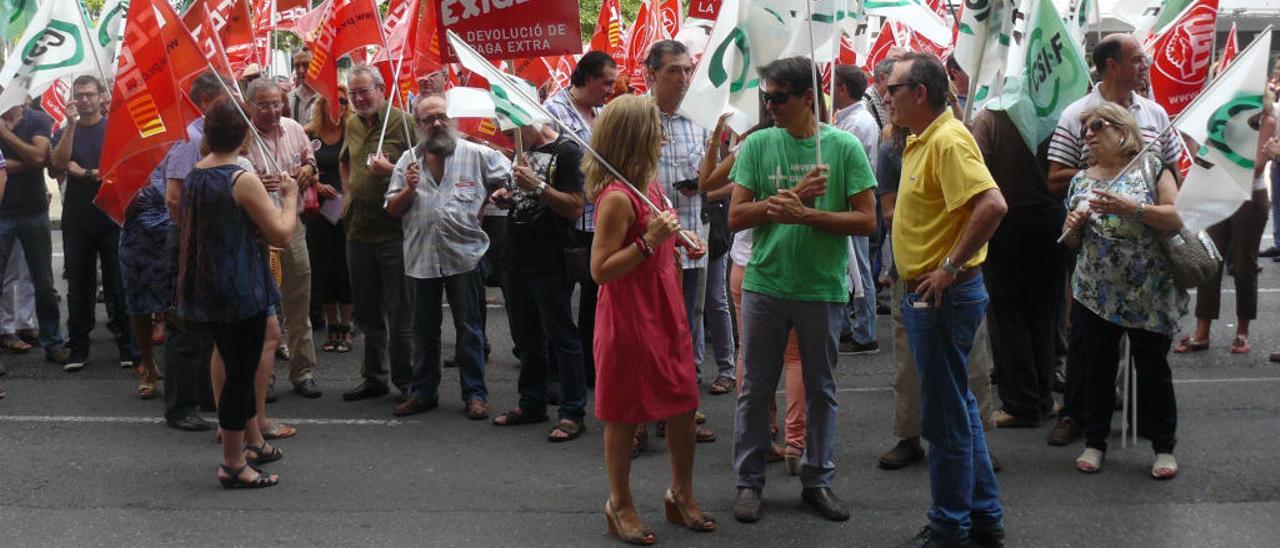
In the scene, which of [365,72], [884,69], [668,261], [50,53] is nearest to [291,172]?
[365,72]

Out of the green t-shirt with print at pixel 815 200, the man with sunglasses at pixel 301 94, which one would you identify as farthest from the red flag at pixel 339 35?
the green t-shirt with print at pixel 815 200

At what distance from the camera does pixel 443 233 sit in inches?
306

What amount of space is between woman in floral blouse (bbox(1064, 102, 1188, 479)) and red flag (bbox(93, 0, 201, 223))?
4.40 meters

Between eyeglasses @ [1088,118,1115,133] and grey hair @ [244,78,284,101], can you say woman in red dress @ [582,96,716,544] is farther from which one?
grey hair @ [244,78,284,101]

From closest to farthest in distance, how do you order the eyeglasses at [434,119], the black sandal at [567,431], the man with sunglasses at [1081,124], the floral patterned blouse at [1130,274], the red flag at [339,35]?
the floral patterned blouse at [1130,274]
the man with sunglasses at [1081,124]
the black sandal at [567,431]
the eyeglasses at [434,119]
the red flag at [339,35]

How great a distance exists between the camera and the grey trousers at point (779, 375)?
5.79 meters

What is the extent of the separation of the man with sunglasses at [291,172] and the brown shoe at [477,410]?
46.1 inches

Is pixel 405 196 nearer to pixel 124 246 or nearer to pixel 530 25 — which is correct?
pixel 530 25

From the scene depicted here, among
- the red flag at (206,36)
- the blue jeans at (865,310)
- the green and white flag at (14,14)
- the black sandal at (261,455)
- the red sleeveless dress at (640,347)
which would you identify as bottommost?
the black sandal at (261,455)

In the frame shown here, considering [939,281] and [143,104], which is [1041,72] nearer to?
[939,281]

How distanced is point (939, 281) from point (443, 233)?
341cm

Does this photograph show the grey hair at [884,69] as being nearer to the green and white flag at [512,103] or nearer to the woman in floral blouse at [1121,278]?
the woman in floral blouse at [1121,278]

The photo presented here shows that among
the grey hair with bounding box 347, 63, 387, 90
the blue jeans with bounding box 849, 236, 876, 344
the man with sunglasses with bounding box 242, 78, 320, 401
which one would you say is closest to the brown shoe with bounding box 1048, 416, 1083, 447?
the blue jeans with bounding box 849, 236, 876, 344

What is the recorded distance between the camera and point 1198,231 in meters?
6.01
